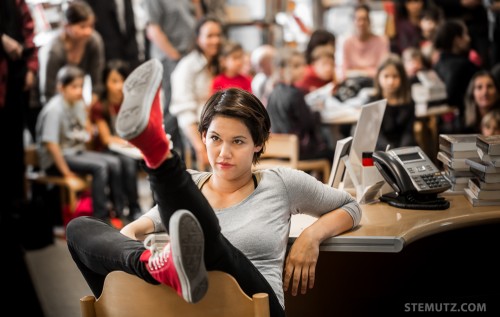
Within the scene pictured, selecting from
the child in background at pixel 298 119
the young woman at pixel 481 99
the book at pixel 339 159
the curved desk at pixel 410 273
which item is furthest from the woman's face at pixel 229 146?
the young woman at pixel 481 99

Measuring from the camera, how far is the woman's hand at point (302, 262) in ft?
6.82

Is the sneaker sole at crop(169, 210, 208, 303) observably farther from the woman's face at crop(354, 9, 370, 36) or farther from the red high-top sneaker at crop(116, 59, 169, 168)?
the woman's face at crop(354, 9, 370, 36)

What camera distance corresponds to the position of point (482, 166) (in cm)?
251

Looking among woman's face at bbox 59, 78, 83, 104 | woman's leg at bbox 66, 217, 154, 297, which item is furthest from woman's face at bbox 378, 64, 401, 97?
woman's leg at bbox 66, 217, 154, 297

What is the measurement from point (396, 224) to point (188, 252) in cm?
90

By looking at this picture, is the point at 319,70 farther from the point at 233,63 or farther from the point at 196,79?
the point at 196,79

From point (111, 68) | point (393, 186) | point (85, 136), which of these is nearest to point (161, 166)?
point (393, 186)

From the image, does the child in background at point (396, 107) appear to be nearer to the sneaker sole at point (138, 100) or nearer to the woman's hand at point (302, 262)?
the woman's hand at point (302, 262)

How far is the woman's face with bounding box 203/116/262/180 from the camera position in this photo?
2035mm

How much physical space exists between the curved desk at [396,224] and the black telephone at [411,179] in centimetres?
4

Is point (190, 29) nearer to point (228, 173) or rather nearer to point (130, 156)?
point (130, 156)

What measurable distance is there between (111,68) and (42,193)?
107 cm

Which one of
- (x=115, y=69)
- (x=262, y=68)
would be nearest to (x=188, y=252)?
(x=115, y=69)

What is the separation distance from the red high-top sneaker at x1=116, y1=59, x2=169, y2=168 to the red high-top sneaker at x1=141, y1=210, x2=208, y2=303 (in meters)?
0.14
